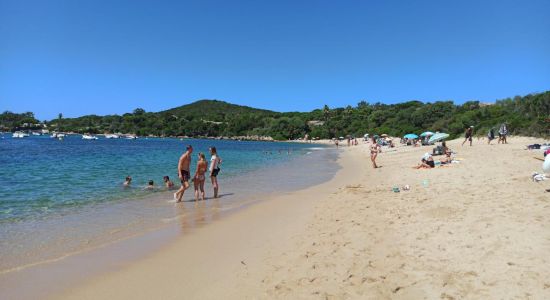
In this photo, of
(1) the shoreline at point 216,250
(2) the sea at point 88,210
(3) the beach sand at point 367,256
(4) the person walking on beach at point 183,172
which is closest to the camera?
(3) the beach sand at point 367,256

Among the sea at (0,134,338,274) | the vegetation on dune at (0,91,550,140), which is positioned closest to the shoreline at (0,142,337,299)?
the sea at (0,134,338,274)

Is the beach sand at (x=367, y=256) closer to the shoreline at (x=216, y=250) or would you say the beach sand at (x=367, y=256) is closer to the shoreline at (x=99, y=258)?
the shoreline at (x=216, y=250)

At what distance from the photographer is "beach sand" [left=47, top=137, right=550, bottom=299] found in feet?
14.0

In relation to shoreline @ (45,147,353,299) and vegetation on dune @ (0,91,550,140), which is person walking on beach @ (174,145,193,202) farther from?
vegetation on dune @ (0,91,550,140)

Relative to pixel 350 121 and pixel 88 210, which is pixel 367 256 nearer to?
pixel 88 210

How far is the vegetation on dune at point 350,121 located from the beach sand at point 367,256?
85.0ft

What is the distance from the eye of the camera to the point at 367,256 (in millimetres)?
5379

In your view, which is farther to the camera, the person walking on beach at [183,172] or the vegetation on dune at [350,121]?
the vegetation on dune at [350,121]

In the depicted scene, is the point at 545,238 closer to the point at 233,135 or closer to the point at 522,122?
the point at 522,122

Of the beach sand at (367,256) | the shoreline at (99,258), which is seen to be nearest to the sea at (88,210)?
the shoreline at (99,258)

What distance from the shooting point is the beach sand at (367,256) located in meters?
4.28

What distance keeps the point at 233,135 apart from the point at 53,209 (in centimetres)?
13162

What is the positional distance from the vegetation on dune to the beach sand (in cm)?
2590

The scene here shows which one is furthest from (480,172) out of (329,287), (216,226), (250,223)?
(329,287)
